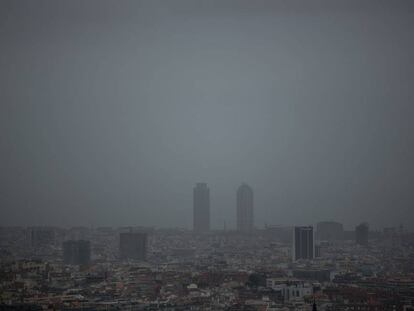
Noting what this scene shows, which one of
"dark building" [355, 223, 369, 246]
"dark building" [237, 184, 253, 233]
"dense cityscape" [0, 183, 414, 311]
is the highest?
"dark building" [237, 184, 253, 233]

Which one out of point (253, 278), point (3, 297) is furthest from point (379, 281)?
point (3, 297)

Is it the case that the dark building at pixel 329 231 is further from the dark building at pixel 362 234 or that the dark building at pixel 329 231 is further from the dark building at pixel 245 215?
the dark building at pixel 245 215

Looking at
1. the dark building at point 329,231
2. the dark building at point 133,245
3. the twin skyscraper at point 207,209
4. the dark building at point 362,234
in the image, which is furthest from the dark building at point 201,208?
the dark building at point 362,234

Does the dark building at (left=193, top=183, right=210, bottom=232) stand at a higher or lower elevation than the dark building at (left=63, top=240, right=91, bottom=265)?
higher

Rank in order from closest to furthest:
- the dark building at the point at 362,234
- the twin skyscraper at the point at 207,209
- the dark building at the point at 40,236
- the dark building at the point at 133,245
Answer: the dark building at the point at 40,236, the dark building at the point at 362,234, the dark building at the point at 133,245, the twin skyscraper at the point at 207,209

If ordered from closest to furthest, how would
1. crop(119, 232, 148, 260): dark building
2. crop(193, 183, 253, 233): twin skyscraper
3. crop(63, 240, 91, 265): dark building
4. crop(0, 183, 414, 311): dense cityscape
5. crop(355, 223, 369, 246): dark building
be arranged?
crop(0, 183, 414, 311): dense cityscape
crop(63, 240, 91, 265): dark building
crop(355, 223, 369, 246): dark building
crop(119, 232, 148, 260): dark building
crop(193, 183, 253, 233): twin skyscraper

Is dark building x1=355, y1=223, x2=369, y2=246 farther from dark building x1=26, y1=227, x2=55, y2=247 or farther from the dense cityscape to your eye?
dark building x1=26, y1=227, x2=55, y2=247

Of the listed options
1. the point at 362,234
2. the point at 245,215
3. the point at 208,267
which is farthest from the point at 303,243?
the point at 208,267

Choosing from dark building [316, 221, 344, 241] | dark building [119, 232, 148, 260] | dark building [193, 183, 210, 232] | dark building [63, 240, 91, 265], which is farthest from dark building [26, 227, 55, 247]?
dark building [316, 221, 344, 241]

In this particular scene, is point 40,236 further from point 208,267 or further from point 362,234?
point 362,234
